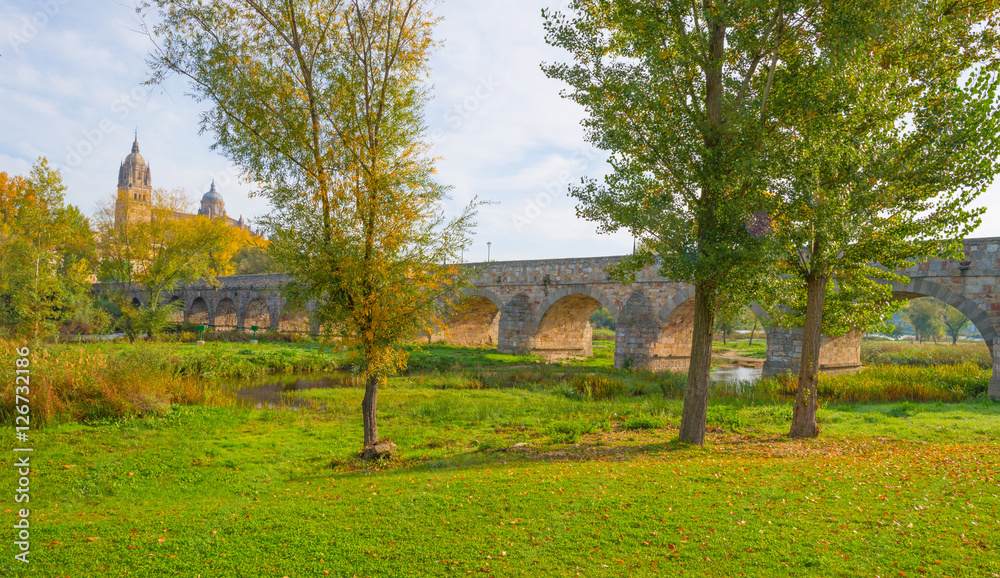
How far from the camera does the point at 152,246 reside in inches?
1068

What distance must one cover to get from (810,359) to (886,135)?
337 cm

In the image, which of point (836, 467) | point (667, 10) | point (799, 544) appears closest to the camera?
point (799, 544)

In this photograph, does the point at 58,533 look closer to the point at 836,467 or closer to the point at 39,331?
the point at 836,467

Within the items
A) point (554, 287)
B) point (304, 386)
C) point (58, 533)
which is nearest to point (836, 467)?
point (58, 533)

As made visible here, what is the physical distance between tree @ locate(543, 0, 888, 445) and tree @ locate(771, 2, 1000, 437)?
0.31 m

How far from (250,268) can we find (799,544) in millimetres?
61894

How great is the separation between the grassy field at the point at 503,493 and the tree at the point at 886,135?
3.01 metres

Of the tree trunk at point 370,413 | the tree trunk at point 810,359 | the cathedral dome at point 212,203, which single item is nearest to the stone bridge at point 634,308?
the tree trunk at point 810,359

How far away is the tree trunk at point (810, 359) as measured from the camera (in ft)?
28.7

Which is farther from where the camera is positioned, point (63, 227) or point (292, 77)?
point (63, 227)

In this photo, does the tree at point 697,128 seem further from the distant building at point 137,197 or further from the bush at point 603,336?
the bush at point 603,336

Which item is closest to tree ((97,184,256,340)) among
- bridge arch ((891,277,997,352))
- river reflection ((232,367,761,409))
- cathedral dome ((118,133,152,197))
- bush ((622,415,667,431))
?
river reflection ((232,367,761,409))

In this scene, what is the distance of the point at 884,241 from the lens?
318 inches

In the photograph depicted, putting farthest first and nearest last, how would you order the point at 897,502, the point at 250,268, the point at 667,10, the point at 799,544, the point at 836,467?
the point at 250,268 < the point at 667,10 < the point at 836,467 < the point at 897,502 < the point at 799,544
